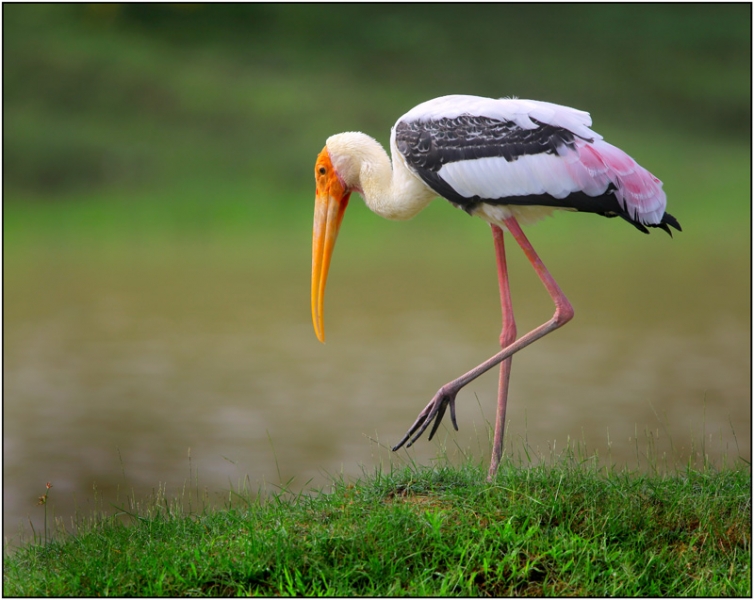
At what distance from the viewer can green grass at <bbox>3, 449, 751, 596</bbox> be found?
3.19 metres

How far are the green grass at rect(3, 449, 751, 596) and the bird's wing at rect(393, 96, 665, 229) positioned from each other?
115cm

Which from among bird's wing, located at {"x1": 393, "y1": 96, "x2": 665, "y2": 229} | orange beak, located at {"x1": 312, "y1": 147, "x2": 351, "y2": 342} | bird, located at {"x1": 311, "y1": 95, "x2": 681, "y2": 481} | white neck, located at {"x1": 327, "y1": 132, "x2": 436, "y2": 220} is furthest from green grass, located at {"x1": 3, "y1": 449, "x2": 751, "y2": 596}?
white neck, located at {"x1": 327, "y1": 132, "x2": 436, "y2": 220}

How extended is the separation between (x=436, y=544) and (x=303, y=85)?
27159 mm

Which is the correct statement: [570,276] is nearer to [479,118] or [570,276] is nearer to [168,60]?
[479,118]

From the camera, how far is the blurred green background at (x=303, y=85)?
2534cm

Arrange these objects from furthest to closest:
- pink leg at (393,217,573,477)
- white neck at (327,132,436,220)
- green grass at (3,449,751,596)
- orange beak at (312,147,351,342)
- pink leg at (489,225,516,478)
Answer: orange beak at (312,147,351,342), white neck at (327,132,436,220), pink leg at (489,225,516,478), pink leg at (393,217,573,477), green grass at (3,449,751,596)

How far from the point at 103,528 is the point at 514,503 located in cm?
172

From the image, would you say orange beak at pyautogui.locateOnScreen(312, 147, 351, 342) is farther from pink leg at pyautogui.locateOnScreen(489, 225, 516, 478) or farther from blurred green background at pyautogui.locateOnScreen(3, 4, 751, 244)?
blurred green background at pyautogui.locateOnScreen(3, 4, 751, 244)

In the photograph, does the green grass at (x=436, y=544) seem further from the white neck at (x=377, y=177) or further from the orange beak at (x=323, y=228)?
the white neck at (x=377, y=177)

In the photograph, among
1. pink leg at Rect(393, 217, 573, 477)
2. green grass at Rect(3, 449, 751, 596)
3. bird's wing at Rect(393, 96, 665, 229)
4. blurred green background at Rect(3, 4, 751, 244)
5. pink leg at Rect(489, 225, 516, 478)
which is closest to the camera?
green grass at Rect(3, 449, 751, 596)

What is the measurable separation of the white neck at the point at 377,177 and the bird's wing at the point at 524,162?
22 centimetres

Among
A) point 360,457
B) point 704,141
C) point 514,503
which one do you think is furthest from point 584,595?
point 704,141

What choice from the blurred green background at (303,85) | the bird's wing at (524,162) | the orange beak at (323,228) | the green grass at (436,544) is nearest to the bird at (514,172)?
the bird's wing at (524,162)

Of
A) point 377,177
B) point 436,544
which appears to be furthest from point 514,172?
point 436,544
